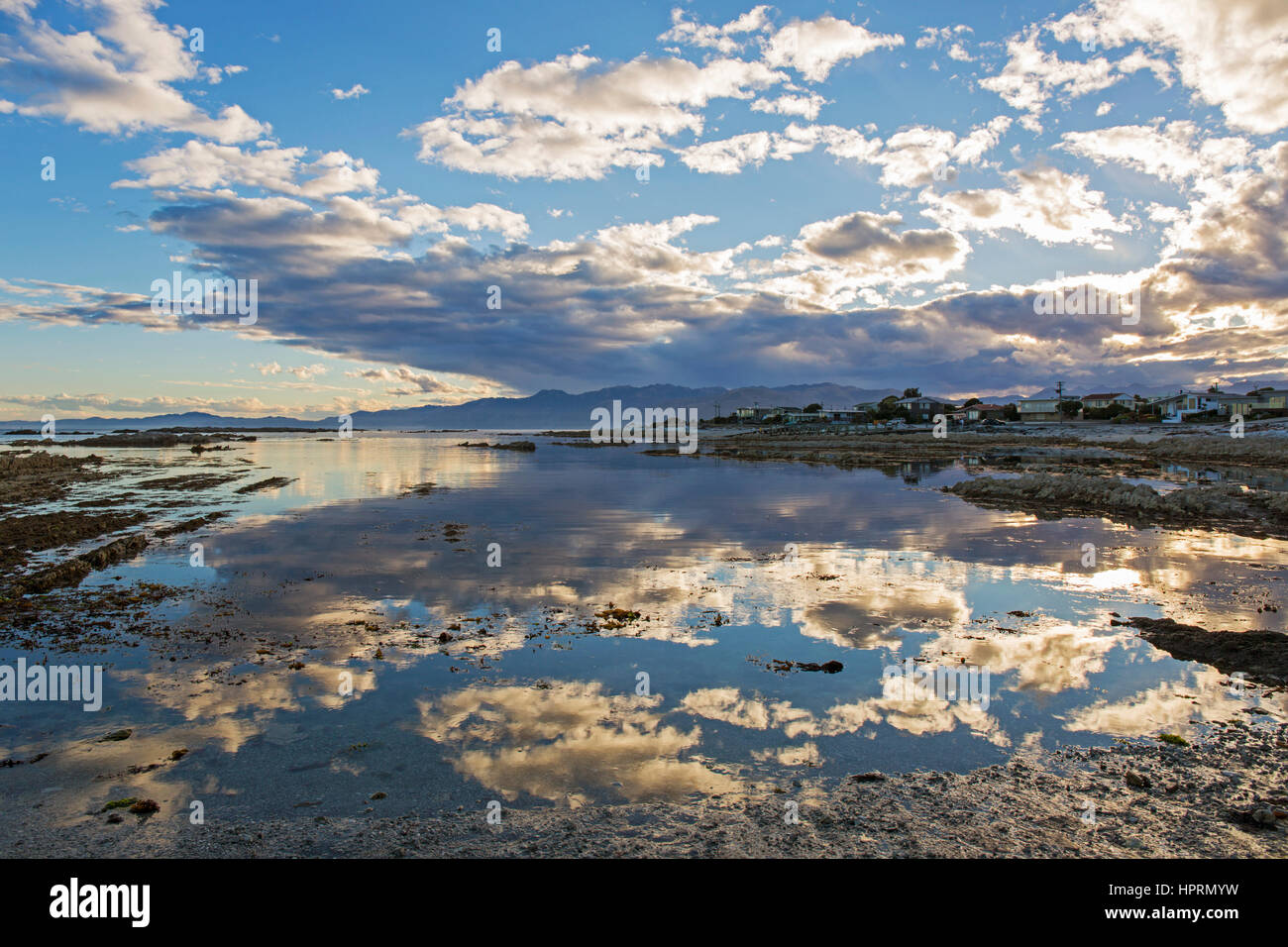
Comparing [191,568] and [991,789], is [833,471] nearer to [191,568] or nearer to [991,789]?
[191,568]

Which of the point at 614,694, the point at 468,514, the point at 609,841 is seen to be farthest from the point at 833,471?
the point at 609,841

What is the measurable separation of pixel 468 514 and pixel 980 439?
87.0m

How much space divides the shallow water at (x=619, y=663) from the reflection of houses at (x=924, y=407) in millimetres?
146149

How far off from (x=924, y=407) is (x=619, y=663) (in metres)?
169

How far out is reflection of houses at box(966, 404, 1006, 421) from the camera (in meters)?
149

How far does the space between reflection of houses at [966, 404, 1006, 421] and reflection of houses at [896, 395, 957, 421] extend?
17.8 feet

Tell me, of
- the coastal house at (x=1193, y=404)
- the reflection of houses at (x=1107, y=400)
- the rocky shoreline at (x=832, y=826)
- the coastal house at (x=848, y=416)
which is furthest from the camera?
the coastal house at (x=848, y=416)

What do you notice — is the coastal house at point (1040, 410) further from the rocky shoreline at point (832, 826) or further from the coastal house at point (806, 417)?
the rocky shoreline at point (832, 826)

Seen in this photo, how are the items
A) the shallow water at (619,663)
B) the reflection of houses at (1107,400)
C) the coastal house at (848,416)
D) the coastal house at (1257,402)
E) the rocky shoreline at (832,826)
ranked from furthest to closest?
the coastal house at (848,416) < the reflection of houses at (1107,400) < the coastal house at (1257,402) < the shallow water at (619,663) < the rocky shoreline at (832,826)

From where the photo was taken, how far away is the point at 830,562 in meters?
18.6

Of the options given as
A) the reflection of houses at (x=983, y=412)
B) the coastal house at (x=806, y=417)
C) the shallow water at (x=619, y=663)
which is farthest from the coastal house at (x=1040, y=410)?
the shallow water at (x=619, y=663)

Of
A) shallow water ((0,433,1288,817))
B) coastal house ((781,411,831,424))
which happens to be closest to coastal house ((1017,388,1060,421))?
coastal house ((781,411,831,424))

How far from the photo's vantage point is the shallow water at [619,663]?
7.18m

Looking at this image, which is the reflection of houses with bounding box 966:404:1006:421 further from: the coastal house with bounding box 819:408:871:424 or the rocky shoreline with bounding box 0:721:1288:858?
the rocky shoreline with bounding box 0:721:1288:858
